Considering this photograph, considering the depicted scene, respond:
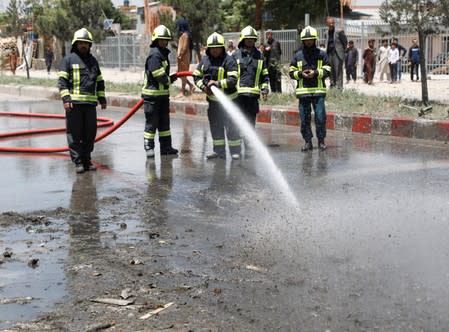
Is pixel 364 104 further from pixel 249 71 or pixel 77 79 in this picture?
pixel 77 79

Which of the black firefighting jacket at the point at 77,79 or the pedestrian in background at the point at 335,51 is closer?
the black firefighting jacket at the point at 77,79

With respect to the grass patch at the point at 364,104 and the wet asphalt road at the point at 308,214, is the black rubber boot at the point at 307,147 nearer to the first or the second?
the wet asphalt road at the point at 308,214

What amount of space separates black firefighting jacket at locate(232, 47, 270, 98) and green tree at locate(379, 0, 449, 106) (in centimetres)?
345

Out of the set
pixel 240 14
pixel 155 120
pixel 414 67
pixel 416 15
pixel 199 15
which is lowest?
pixel 155 120

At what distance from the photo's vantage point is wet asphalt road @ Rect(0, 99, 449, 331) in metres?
3.95

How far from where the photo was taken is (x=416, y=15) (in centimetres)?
1156

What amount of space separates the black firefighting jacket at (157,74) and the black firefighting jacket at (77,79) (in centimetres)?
95

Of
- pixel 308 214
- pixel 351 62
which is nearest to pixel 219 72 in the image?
pixel 308 214

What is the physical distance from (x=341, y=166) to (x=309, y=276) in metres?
4.28

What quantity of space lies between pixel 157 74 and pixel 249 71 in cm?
127

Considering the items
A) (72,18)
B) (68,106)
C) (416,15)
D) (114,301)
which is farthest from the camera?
(72,18)

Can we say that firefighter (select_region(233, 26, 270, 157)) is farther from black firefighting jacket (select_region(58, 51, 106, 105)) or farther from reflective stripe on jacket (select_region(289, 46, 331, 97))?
black firefighting jacket (select_region(58, 51, 106, 105))

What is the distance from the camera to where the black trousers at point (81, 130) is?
27.7ft

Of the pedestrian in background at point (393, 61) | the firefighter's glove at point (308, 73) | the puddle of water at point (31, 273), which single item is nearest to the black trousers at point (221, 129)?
the firefighter's glove at point (308, 73)
